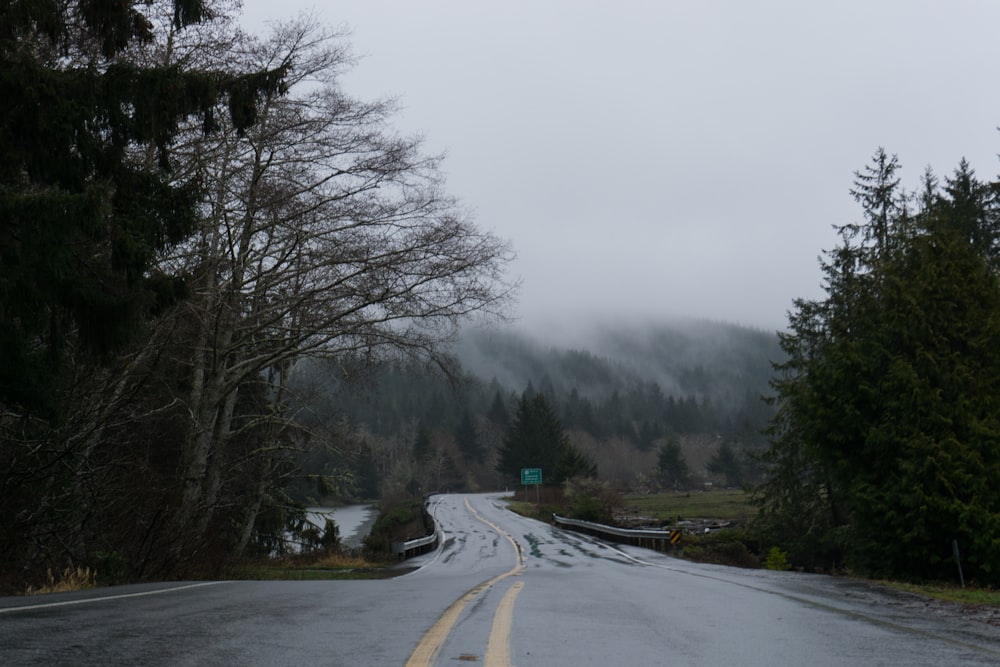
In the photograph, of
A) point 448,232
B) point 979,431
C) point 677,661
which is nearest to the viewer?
point 677,661

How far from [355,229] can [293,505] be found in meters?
11.9

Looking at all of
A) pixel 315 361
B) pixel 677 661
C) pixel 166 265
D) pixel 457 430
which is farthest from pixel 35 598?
pixel 457 430

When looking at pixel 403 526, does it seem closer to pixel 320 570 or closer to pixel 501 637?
pixel 320 570

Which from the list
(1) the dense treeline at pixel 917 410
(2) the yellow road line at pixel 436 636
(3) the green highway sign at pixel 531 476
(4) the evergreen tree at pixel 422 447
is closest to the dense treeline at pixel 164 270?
(2) the yellow road line at pixel 436 636

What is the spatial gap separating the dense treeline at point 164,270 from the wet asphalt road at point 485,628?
3.46 metres

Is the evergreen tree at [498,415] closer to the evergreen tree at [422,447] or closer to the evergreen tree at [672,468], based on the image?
the evergreen tree at [422,447]

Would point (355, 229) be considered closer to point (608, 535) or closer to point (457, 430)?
point (608, 535)

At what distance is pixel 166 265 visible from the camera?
17.2 m

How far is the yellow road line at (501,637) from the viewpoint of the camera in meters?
4.82

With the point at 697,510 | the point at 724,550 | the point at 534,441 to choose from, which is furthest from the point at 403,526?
the point at 534,441

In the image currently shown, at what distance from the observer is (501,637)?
5.76 m

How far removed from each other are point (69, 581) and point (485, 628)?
7970 mm

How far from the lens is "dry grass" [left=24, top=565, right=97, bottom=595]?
10930mm

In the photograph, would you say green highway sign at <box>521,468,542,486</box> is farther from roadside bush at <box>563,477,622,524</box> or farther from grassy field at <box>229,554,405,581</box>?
grassy field at <box>229,554,405,581</box>
